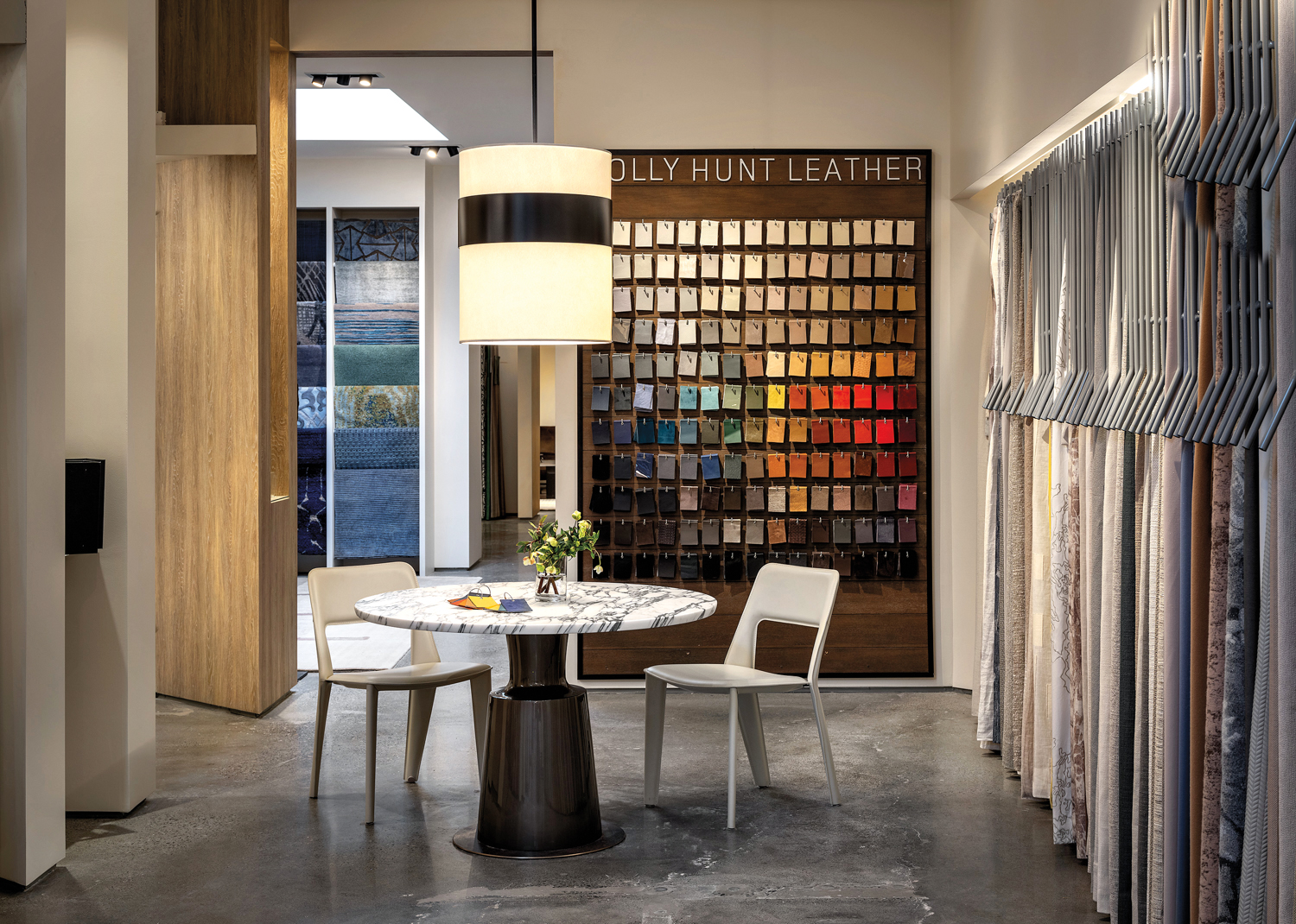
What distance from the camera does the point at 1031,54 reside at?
4.83m

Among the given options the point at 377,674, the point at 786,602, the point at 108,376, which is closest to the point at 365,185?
the point at 108,376

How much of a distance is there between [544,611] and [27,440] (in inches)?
63.6

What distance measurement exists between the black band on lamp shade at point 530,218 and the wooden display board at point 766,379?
234 centimetres

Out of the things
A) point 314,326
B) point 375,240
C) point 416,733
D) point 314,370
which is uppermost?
point 375,240

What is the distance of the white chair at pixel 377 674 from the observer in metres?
4.21

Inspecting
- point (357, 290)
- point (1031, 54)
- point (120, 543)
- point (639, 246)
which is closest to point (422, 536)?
point (357, 290)

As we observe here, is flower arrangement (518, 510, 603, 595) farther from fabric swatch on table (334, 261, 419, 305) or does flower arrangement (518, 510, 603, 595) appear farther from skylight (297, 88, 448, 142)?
fabric swatch on table (334, 261, 419, 305)

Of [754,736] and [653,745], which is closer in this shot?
[653,745]

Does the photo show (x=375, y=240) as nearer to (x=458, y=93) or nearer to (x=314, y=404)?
(x=314, y=404)

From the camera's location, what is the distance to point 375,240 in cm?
1023

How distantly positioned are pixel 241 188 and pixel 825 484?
10.4ft

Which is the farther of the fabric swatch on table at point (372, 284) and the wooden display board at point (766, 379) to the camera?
the fabric swatch on table at point (372, 284)

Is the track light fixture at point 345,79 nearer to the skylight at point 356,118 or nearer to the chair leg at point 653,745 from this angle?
the skylight at point 356,118

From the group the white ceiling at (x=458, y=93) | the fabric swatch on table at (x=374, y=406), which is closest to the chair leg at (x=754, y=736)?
the white ceiling at (x=458, y=93)
